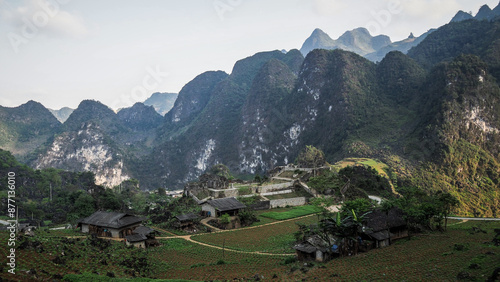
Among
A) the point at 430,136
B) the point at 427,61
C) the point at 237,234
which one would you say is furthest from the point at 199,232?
the point at 427,61

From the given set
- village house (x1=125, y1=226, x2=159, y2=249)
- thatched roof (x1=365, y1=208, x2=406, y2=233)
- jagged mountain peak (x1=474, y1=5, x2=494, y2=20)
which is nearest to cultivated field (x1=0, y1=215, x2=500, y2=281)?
village house (x1=125, y1=226, x2=159, y2=249)

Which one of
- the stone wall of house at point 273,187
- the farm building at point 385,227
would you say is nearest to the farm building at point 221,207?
the stone wall of house at point 273,187

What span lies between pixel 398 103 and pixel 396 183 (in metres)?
64.4

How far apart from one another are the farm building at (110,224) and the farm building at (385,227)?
88.7ft

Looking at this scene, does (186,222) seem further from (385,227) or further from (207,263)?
(385,227)

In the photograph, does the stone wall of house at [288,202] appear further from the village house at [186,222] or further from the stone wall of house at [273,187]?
the village house at [186,222]

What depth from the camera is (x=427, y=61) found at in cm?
15738

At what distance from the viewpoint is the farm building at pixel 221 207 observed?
4992cm

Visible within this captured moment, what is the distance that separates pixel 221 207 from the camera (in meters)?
50.1

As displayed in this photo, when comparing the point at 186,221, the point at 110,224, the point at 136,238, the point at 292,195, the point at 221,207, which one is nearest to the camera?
the point at 136,238

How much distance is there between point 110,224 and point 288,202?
36.9 m

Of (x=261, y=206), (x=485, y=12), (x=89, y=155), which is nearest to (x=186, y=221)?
(x=261, y=206)

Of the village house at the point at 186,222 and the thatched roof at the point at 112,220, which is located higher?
the thatched roof at the point at 112,220

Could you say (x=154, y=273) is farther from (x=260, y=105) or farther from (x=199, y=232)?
(x=260, y=105)
